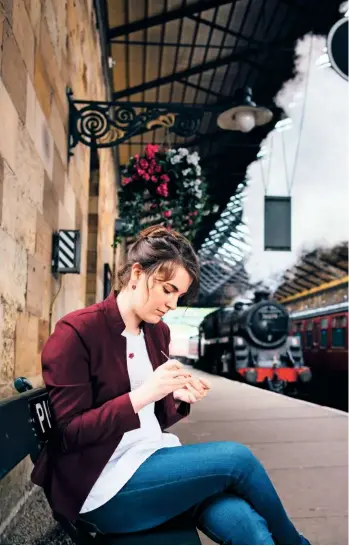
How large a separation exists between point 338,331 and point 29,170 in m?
11.1

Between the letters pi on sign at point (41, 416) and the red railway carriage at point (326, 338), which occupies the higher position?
the letters pi on sign at point (41, 416)

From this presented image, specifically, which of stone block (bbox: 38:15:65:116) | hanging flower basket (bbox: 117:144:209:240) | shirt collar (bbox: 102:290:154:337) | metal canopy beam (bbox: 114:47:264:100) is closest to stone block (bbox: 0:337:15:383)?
shirt collar (bbox: 102:290:154:337)

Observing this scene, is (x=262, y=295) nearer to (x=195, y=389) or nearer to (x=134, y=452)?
(x=195, y=389)

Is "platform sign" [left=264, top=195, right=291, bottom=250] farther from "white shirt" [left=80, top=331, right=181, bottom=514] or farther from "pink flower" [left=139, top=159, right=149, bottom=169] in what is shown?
"white shirt" [left=80, top=331, right=181, bottom=514]

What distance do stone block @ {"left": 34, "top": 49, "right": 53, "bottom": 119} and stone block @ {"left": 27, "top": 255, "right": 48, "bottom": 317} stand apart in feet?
2.67

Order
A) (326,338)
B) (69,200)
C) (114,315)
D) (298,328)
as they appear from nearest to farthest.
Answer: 1. (114,315)
2. (69,200)
3. (326,338)
4. (298,328)

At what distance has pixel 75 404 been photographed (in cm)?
127

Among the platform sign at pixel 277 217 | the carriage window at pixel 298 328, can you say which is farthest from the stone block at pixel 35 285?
the carriage window at pixel 298 328

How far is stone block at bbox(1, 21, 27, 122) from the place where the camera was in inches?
78.8

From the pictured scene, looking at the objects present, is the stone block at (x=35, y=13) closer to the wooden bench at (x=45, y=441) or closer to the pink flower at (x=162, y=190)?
the pink flower at (x=162, y=190)

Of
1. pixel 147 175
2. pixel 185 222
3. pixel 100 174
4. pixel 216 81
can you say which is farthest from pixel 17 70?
pixel 216 81

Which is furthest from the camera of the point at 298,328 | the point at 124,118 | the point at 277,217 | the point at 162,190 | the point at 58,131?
the point at 298,328

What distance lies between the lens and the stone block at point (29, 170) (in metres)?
2.29

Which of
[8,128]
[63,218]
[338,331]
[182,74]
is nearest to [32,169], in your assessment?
[8,128]
